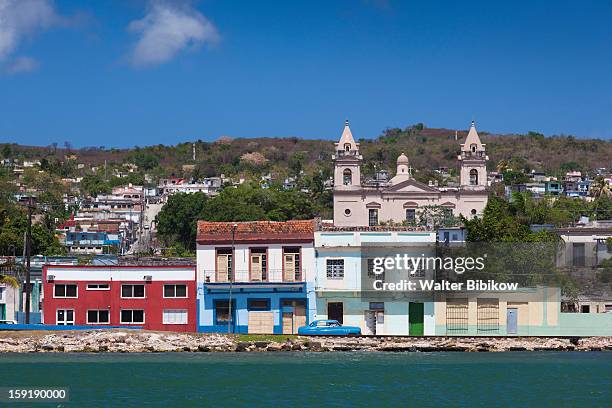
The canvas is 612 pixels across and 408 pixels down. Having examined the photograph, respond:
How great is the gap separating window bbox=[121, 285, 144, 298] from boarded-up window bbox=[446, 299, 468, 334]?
1315 centimetres

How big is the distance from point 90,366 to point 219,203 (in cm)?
5669

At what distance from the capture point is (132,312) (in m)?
53.3

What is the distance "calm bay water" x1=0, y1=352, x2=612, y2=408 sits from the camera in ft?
115

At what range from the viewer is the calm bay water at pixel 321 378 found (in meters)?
35.1

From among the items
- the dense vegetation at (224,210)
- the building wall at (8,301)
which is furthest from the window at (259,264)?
the dense vegetation at (224,210)

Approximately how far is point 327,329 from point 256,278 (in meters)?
4.77

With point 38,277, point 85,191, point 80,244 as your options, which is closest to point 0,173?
point 85,191

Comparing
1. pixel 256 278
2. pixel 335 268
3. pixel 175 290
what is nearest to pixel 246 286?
pixel 256 278

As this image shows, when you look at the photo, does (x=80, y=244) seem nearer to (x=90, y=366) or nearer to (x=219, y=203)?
(x=219, y=203)

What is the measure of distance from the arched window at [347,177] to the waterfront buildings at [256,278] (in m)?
38.6

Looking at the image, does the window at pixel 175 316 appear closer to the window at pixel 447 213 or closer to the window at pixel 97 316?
the window at pixel 97 316

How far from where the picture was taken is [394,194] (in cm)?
9194

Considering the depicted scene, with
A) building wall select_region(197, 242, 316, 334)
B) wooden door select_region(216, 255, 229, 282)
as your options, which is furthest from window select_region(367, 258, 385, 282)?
wooden door select_region(216, 255, 229, 282)

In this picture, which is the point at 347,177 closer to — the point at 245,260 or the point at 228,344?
the point at 245,260
